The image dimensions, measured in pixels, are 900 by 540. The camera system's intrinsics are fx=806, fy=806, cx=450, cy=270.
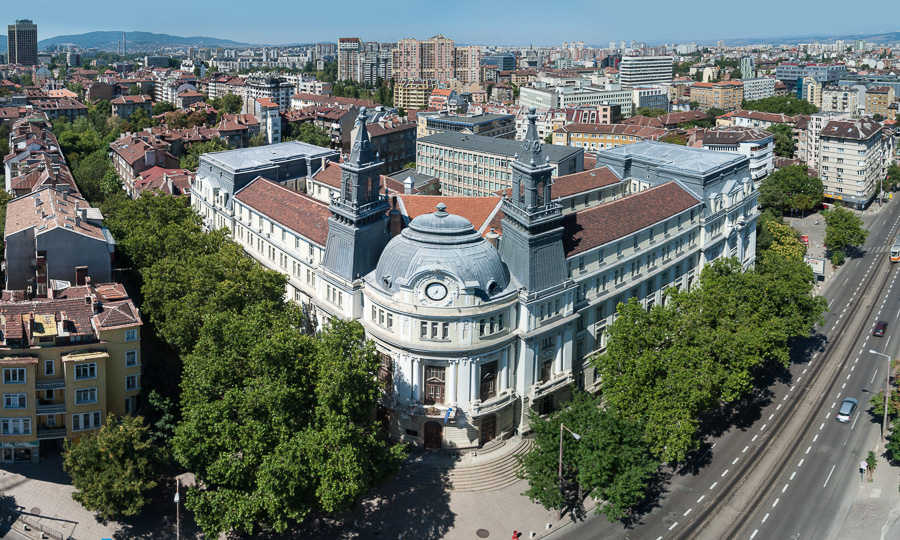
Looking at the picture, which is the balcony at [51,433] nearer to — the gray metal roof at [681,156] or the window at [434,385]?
the window at [434,385]

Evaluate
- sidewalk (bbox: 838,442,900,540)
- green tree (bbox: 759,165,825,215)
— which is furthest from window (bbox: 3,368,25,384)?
green tree (bbox: 759,165,825,215)

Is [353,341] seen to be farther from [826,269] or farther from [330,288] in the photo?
[826,269]

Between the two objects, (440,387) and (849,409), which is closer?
(440,387)

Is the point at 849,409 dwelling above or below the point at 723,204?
below

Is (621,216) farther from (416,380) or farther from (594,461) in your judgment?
(594,461)

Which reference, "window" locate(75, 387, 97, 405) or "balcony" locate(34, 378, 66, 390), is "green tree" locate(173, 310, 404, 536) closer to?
"window" locate(75, 387, 97, 405)

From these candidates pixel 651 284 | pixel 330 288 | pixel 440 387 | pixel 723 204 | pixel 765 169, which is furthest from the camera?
pixel 765 169

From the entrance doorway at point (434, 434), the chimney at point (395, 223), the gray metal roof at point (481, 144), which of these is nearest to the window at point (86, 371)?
the entrance doorway at point (434, 434)

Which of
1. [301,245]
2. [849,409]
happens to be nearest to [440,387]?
[301,245]
